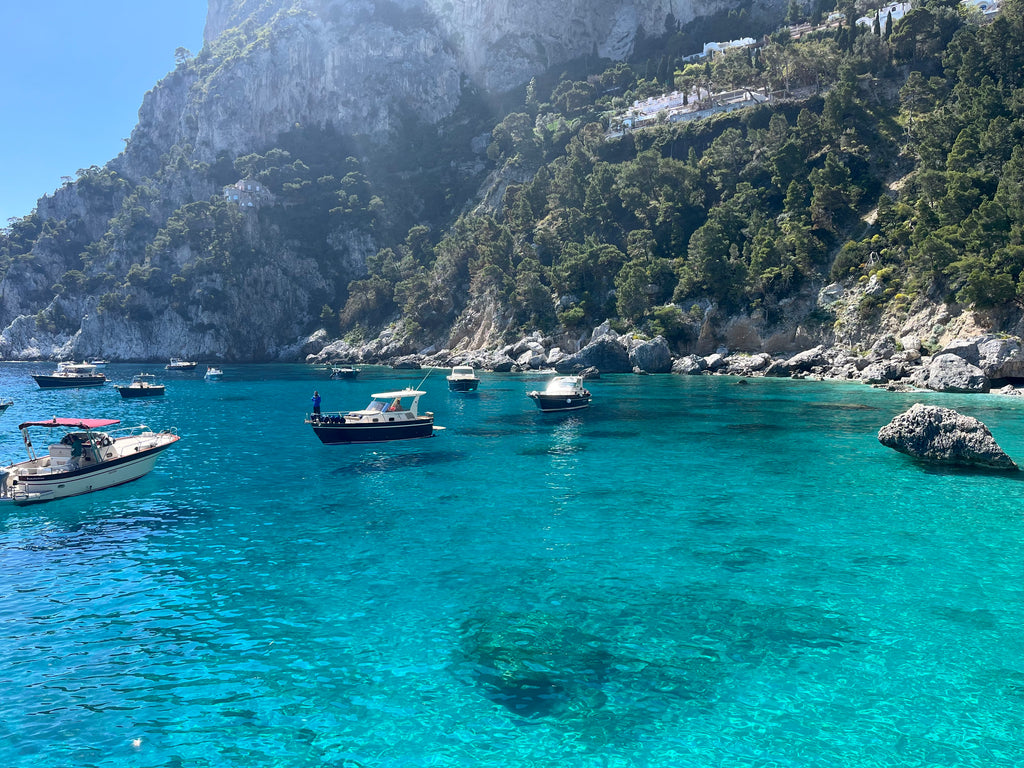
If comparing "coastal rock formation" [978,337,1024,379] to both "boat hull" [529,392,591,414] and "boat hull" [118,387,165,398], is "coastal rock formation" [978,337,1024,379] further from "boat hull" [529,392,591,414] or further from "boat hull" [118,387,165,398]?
"boat hull" [118,387,165,398]

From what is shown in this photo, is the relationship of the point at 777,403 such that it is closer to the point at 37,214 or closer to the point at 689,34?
the point at 689,34

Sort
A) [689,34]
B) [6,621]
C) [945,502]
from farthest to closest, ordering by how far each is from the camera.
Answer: [689,34]
[945,502]
[6,621]

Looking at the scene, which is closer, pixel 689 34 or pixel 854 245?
pixel 854 245

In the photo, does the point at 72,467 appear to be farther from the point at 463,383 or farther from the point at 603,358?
the point at 603,358

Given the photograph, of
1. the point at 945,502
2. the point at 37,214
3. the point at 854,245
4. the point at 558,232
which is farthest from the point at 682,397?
the point at 37,214

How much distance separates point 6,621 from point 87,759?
8.16 metres

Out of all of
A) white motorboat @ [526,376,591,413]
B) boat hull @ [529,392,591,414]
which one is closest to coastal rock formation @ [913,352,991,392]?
white motorboat @ [526,376,591,413]

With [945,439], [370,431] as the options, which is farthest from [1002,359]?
[370,431]

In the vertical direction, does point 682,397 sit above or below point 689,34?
below

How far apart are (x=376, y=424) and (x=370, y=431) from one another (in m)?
0.71

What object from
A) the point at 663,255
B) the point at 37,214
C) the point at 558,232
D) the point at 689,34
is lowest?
the point at 663,255

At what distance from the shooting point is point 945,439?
30.1 m

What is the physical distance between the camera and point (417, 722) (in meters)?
10.8

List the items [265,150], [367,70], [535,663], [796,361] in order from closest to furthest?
[535,663]
[796,361]
[265,150]
[367,70]
